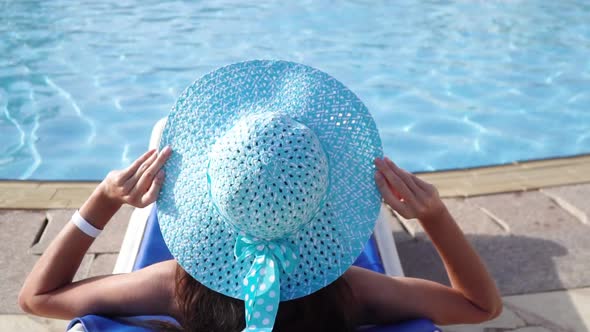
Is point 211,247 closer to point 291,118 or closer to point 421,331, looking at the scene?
point 291,118

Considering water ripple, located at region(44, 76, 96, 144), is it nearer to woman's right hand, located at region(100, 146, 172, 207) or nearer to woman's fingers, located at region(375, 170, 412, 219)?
woman's right hand, located at region(100, 146, 172, 207)

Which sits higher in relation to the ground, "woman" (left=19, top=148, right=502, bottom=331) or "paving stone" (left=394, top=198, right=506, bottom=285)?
"woman" (left=19, top=148, right=502, bottom=331)

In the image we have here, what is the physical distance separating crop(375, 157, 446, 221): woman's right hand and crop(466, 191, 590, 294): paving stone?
1.27m

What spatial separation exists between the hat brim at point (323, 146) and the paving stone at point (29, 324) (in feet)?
3.65

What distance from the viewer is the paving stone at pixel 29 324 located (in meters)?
2.63

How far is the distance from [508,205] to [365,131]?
2073 mm

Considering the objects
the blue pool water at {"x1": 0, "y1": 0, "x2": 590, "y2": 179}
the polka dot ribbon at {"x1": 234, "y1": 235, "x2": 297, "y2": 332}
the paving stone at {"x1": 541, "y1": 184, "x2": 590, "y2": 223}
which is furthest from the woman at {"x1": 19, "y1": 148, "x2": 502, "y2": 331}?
the blue pool water at {"x1": 0, "y1": 0, "x2": 590, "y2": 179}

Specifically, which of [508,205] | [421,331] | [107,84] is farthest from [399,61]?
[421,331]

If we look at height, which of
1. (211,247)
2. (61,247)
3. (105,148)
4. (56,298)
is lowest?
(105,148)

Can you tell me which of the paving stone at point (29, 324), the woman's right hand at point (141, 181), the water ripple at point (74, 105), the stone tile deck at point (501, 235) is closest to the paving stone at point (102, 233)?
the stone tile deck at point (501, 235)

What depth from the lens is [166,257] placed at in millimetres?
2727

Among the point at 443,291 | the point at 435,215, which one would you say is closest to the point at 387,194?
the point at 435,215

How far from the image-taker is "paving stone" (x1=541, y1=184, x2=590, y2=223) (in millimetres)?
3473

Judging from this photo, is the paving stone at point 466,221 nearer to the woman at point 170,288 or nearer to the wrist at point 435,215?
the woman at point 170,288
